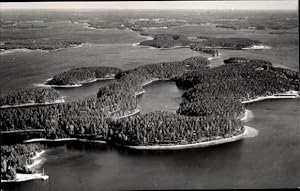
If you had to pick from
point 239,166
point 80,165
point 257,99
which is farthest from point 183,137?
point 257,99

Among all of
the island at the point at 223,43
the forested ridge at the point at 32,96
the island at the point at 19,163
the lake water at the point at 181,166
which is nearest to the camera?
the island at the point at 19,163

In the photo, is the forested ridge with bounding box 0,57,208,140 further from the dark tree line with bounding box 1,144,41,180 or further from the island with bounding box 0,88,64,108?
the dark tree line with bounding box 1,144,41,180

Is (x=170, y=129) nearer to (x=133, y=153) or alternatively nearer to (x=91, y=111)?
(x=133, y=153)

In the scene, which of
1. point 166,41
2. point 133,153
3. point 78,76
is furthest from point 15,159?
point 166,41

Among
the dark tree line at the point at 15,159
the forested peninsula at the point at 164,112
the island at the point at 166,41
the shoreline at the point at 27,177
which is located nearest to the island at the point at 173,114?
the forested peninsula at the point at 164,112

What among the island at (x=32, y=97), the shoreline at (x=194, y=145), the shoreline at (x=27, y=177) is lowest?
the shoreline at (x=194, y=145)

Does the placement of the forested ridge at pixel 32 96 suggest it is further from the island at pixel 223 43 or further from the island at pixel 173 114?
the island at pixel 223 43

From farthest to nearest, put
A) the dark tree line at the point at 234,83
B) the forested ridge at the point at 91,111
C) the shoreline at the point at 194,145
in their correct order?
the dark tree line at the point at 234,83 < the shoreline at the point at 194,145 < the forested ridge at the point at 91,111
